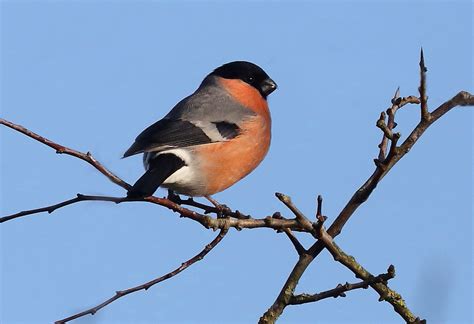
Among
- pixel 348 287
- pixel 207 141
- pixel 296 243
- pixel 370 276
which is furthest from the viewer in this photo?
pixel 207 141

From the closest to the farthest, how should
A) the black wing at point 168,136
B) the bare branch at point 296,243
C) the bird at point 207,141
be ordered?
1. the bare branch at point 296,243
2. the black wing at point 168,136
3. the bird at point 207,141

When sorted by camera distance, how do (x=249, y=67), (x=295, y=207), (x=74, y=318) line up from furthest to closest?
(x=249, y=67) < (x=295, y=207) < (x=74, y=318)

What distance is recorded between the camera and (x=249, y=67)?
5672mm

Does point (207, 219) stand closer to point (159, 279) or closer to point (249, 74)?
point (159, 279)

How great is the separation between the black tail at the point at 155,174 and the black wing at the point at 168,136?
0.29ft

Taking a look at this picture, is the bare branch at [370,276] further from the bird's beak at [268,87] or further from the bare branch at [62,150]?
the bird's beak at [268,87]

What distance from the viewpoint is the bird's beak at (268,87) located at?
5656mm

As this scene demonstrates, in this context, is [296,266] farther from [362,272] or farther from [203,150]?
[203,150]

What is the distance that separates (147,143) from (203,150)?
1.56 feet

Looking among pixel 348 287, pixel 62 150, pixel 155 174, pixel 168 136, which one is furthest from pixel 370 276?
pixel 168 136

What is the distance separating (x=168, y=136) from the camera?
13.8ft

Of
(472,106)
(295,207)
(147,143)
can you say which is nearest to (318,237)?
(295,207)

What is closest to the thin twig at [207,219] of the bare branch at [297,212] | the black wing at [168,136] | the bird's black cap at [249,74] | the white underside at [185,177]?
the bare branch at [297,212]

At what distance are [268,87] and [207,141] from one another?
4.46 feet
